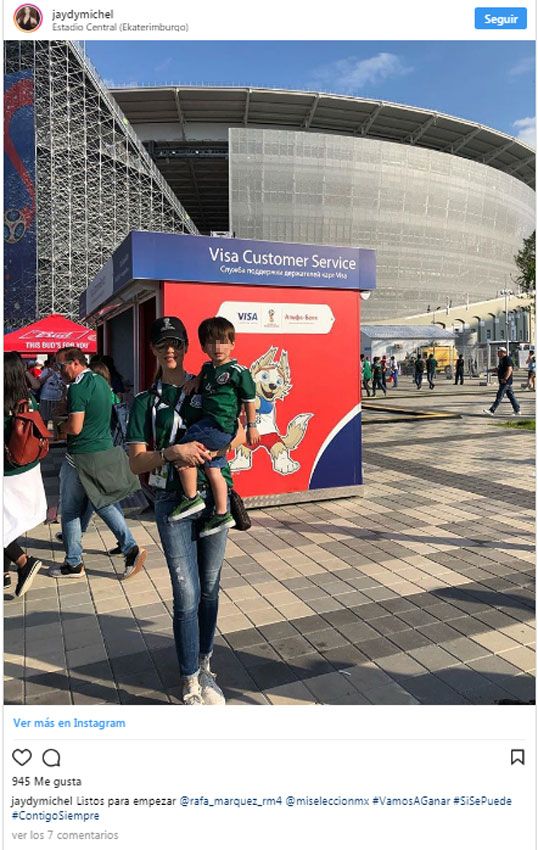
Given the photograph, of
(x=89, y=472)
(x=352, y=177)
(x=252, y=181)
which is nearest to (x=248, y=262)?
(x=89, y=472)

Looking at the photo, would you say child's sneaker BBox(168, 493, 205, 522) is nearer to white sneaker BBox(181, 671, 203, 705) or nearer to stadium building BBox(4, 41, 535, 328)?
white sneaker BBox(181, 671, 203, 705)

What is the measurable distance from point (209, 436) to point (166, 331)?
0.49 m

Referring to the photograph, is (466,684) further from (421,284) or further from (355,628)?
(421,284)

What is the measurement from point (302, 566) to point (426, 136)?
6489 cm

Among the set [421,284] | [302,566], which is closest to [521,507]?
[302,566]

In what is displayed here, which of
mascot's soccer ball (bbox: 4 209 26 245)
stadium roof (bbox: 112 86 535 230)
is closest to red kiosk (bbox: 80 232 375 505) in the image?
mascot's soccer ball (bbox: 4 209 26 245)

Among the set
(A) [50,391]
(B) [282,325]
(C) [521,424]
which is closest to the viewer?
(B) [282,325]

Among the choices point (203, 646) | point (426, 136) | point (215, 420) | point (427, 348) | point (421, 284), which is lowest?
point (203, 646)

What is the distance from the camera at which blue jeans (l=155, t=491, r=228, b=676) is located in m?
2.54

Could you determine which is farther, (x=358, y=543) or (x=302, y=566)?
(x=358, y=543)

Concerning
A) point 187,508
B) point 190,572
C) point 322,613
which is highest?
point 187,508
